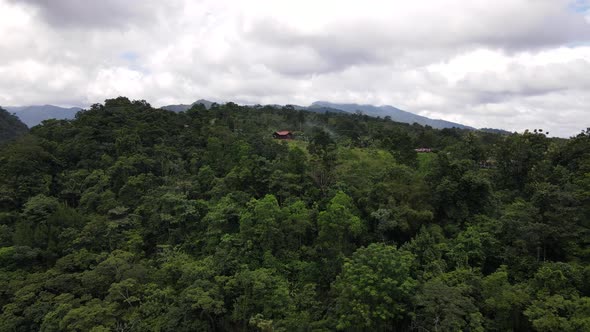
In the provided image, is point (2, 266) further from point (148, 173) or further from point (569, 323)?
point (569, 323)

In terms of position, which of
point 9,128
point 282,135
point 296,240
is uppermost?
point 9,128

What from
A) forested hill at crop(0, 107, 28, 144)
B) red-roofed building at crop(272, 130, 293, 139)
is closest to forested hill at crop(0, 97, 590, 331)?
red-roofed building at crop(272, 130, 293, 139)

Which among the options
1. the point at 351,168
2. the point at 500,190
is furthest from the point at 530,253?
the point at 351,168

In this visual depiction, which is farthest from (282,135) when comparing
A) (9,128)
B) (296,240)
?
(9,128)

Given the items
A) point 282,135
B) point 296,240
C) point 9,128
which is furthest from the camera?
point 9,128

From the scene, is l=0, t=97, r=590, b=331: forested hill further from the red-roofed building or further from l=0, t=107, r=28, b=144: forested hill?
l=0, t=107, r=28, b=144: forested hill

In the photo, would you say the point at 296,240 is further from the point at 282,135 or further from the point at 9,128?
the point at 9,128
